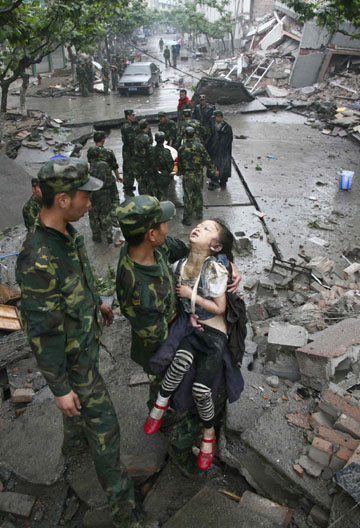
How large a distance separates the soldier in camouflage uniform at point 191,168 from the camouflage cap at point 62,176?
4899 mm

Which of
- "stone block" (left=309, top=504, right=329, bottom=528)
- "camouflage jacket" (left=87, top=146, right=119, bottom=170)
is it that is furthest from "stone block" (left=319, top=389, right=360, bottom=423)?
"camouflage jacket" (left=87, top=146, right=119, bottom=170)

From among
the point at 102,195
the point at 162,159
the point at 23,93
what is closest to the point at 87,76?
the point at 23,93

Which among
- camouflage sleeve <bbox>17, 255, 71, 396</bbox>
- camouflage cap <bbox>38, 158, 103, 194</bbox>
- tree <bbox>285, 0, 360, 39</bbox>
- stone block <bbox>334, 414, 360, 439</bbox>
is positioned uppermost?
tree <bbox>285, 0, 360, 39</bbox>

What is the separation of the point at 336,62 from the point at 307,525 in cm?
2152

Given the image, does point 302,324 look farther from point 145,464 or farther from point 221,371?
point 145,464

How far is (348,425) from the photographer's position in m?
2.49

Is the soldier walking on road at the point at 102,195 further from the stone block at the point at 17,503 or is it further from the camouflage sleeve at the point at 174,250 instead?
the stone block at the point at 17,503

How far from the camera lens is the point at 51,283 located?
201 centimetres

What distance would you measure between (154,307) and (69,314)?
504 millimetres

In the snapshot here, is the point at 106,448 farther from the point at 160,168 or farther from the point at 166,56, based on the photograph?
the point at 166,56

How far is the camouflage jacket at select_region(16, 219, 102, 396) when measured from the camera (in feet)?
6.52

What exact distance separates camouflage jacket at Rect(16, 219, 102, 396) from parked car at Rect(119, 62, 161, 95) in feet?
57.0

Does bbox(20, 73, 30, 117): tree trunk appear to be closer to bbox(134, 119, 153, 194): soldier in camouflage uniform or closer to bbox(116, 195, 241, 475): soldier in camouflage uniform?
bbox(134, 119, 153, 194): soldier in camouflage uniform

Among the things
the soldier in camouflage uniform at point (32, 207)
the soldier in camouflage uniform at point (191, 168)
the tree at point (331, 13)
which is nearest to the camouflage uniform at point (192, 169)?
the soldier in camouflage uniform at point (191, 168)
